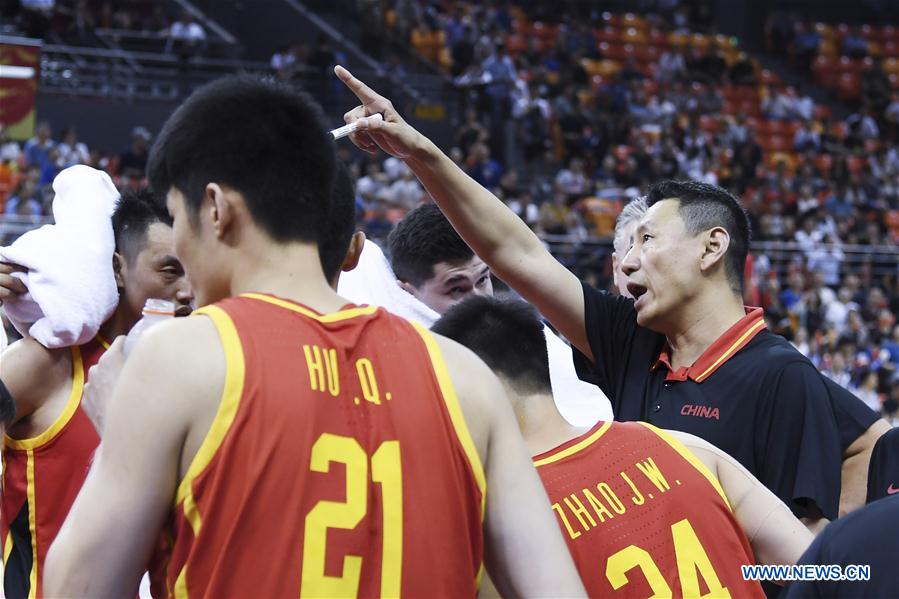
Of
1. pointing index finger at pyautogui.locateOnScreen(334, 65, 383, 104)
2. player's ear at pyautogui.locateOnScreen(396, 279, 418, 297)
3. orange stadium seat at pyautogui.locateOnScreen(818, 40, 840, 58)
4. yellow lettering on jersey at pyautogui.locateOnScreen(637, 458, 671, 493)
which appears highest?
orange stadium seat at pyautogui.locateOnScreen(818, 40, 840, 58)

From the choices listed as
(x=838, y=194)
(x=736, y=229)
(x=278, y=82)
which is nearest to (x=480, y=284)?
(x=736, y=229)

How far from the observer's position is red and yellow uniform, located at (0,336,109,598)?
9.55 feet

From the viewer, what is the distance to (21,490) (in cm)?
295

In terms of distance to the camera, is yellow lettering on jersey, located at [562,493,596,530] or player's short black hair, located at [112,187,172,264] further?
player's short black hair, located at [112,187,172,264]

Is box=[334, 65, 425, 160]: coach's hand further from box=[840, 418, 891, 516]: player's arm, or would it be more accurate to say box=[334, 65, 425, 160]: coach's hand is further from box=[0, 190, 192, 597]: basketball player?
box=[840, 418, 891, 516]: player's arm

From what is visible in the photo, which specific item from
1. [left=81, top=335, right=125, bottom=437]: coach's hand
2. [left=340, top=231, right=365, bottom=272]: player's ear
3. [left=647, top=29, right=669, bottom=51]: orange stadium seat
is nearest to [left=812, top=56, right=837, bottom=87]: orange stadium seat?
[left=647, top=29, right=669, bottom=51]: orange stadium seat

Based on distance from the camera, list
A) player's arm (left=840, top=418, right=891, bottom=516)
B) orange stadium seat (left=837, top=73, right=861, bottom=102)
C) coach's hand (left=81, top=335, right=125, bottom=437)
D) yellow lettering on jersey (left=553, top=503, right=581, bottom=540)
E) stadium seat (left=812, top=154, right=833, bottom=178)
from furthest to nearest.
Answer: orange stadium seat (left=837, top=73, right=861, bottom=102) < stadium seat (left=812, top=154, right=833, bottom=178) < player's arm (left=840, top=418, right=891, bottom=516) < yellow lettering on jersey (left=553, top=503, right=581, bottom=540) < coach's hand (left=81, top=335, right=125, bottom=437)

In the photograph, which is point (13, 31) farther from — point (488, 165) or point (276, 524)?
point (276, 524)

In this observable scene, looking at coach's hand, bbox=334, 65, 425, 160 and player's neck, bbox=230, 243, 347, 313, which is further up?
coach's hand, bbox=334, 65, 425, 160

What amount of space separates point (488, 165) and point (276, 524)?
1606 centimetres

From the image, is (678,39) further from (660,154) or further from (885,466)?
(885,466)

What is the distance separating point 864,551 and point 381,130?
1.51 meters

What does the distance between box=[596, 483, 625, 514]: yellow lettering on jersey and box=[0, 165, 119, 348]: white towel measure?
4.08 ft

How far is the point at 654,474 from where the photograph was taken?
2.47m
